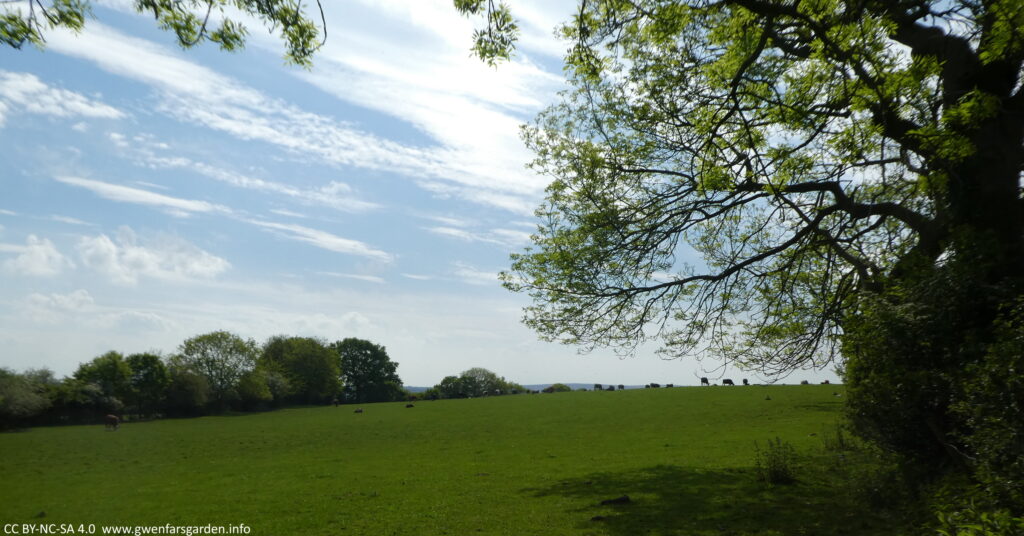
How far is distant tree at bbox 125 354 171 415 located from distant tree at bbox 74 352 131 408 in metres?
0.76

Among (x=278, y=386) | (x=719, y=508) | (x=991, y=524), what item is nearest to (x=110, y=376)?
(x=278, y=386)

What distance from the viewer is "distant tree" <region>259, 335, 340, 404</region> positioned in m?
98.7

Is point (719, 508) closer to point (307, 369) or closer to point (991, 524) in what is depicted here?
point (991, 524)

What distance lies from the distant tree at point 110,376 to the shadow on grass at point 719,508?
80089mm

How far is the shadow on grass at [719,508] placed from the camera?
11.3 m

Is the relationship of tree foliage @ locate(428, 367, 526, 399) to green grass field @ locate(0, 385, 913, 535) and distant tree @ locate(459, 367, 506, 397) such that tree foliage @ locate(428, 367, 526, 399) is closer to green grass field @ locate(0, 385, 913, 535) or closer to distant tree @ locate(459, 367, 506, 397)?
distant tree @ locate(459, 367, 506, 397)

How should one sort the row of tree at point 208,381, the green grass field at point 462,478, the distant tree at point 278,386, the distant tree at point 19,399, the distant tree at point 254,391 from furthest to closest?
1. the distant tree at point 278,386
2. the distant tree at point 254,391
3. the row of tree at point 208,381
4. the distant tree at point 19,399
5. the green grass field at point 462,478

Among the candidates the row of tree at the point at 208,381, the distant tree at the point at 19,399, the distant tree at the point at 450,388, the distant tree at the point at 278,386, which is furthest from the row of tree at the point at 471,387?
the distant tree at the point at 19,399

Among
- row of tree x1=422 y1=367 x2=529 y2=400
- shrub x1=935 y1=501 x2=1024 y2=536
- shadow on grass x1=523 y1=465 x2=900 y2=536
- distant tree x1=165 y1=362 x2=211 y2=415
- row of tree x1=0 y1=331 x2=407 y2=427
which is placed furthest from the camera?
row of tree x1=422 y1=367 x2=529 y2=400

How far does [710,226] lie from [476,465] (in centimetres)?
1568

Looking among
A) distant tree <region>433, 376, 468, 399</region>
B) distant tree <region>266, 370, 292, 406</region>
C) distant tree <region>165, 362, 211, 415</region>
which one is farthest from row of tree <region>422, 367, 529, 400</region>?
distant tree <region>165, 362, 211, 415</region>

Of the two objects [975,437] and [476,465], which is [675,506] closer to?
[975,437]

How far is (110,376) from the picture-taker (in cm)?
7688

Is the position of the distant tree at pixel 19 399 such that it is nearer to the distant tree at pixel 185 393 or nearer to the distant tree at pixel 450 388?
the distant tree at pixel 185 393
